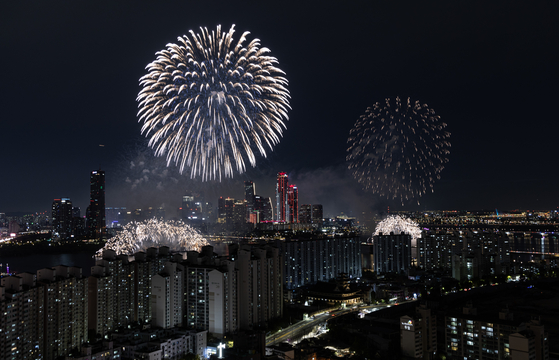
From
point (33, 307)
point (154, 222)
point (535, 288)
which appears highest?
point (154, 222)

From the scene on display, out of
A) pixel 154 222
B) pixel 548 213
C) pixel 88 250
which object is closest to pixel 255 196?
pixel 88 250

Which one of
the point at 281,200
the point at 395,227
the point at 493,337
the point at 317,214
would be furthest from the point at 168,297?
the point at 317,214

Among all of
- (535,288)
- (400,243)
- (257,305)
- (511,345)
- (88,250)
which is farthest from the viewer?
(88,250)

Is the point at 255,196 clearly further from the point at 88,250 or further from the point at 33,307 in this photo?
the point at 33,307

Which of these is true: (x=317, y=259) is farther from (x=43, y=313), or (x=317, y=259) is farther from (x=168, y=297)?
(x=43, y=313)

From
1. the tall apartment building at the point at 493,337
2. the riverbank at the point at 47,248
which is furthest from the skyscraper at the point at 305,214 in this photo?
the tall apartment building at the point at 493,337

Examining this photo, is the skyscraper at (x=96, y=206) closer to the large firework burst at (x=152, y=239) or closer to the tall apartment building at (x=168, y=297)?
the large firework burst at (x=152, y=239)

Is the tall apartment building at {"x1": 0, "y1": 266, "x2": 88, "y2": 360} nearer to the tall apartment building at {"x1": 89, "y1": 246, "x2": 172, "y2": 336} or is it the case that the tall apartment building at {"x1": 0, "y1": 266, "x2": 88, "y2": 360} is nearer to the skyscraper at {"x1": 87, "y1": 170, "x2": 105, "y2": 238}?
the tall apartment building at {"x1": 89, "y1": 246, "x2": 172, "y2": 336}
